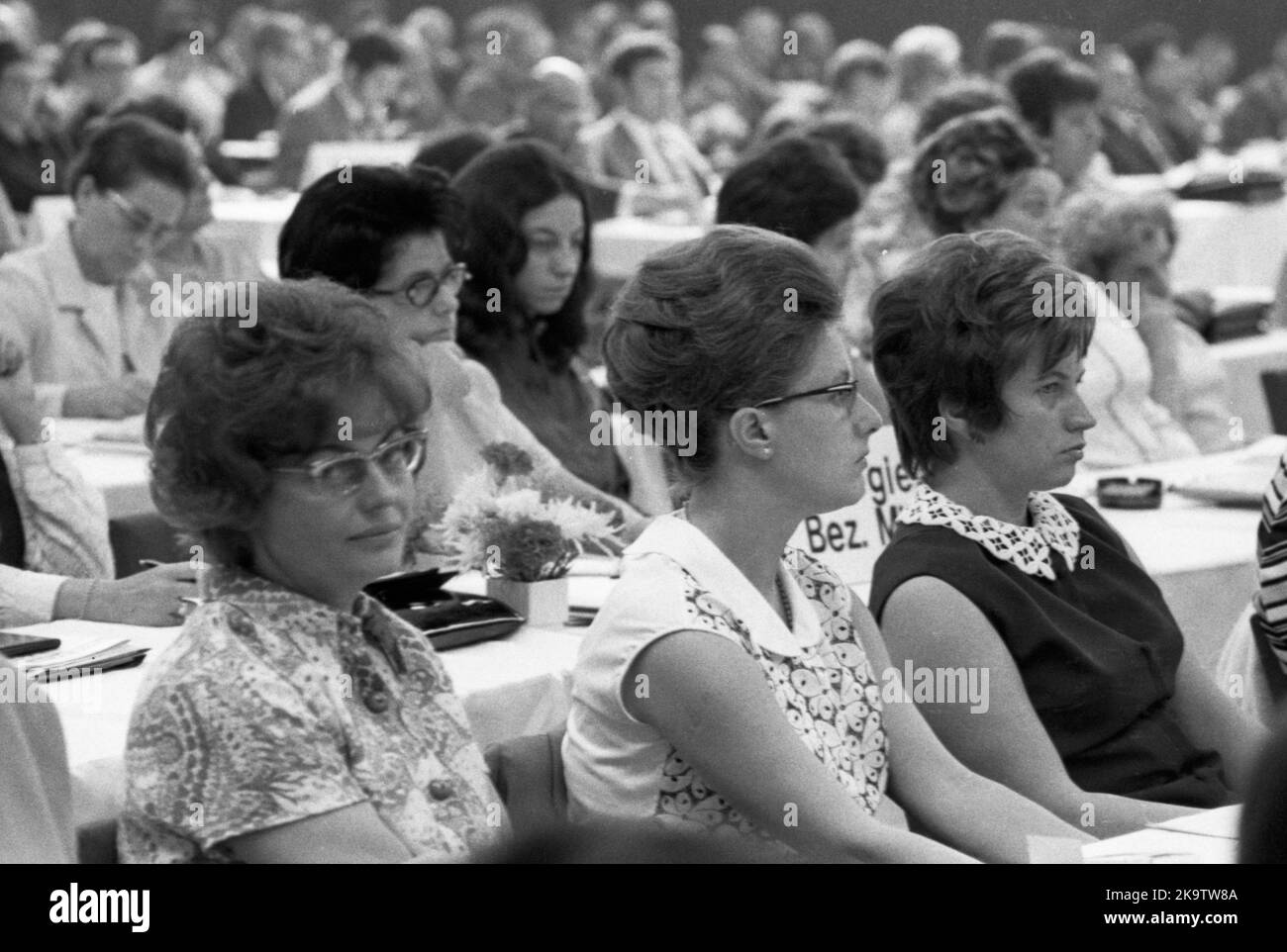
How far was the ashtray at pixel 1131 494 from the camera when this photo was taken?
405cm

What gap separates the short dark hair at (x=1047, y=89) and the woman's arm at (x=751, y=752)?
590 centimetres

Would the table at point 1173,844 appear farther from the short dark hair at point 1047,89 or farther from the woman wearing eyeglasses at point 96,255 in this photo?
the short dark hair at point 1047,89

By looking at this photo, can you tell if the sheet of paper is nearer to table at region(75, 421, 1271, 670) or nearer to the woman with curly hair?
table at region(75, 421, 1271, 670)

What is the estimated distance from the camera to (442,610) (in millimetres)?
2879

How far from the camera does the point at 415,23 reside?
672 inches

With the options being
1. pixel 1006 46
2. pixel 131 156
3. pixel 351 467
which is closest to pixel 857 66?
pixel 1006 46

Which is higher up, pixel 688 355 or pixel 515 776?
pixel 688 355

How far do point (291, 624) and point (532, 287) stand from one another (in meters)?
2.39

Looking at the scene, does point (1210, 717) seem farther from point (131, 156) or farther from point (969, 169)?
point (131, 156)

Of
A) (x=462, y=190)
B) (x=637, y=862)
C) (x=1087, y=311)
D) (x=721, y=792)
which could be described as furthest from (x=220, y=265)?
(x=637, y=862)
